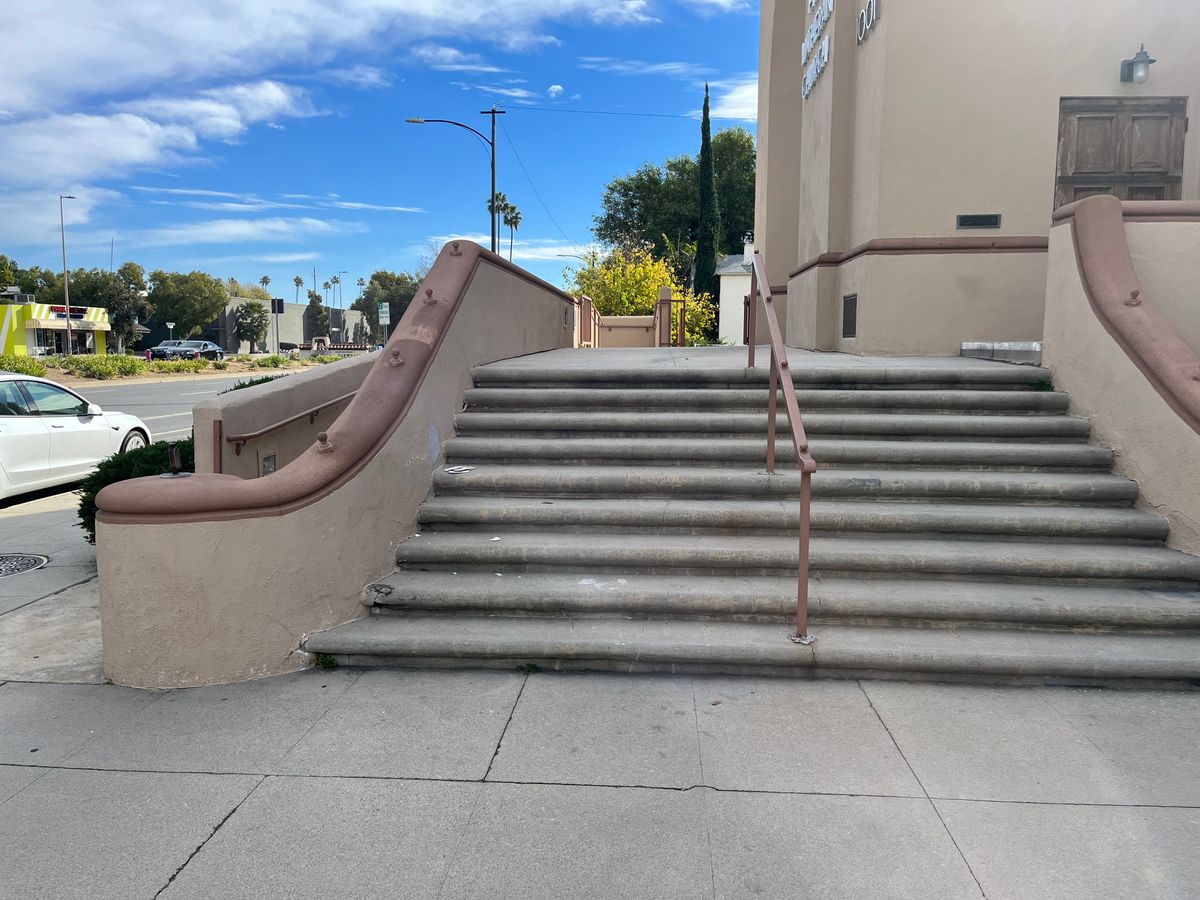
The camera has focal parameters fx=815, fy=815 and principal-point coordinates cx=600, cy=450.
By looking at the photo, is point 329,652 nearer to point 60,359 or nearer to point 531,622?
point 531,622

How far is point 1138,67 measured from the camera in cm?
850

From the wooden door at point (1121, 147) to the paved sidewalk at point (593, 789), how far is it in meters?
6.91

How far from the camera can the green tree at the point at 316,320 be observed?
104688 millimetres

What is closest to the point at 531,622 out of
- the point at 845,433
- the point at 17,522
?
the point at 845,433

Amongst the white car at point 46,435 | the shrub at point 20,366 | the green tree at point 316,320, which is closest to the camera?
the white car at point 46,435

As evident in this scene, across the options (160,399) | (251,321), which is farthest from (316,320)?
(160,399)

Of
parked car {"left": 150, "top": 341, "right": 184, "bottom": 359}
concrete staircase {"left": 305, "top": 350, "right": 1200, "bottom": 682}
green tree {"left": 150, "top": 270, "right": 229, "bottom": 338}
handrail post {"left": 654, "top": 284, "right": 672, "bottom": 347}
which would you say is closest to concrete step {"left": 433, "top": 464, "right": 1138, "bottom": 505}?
concrete staircase {"left": 305, "top": 350, "right": 1200, "bottom": 682}

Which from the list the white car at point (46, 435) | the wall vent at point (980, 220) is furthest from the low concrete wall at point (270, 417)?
the wall vent at point (980, 220)

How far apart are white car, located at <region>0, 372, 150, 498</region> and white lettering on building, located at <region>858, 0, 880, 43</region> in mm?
10175

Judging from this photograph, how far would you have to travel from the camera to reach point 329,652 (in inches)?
168

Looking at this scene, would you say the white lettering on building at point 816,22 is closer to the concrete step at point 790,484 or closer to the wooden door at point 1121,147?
the wooden door at point 1121,147

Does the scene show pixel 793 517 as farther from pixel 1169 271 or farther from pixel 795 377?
pixel 1169 271

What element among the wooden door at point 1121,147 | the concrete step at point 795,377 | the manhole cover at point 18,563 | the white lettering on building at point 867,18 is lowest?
the manhole cover at point 18,563

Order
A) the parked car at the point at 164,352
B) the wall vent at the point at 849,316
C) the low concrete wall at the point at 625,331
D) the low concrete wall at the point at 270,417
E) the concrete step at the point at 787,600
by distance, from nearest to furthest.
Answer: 1. the concrete step at the point at 787,600
2. the low concrete wall at the point at 270,417
3. the wall vent at the point at 849,316
4. the low concrete wall at the point at 625,331
5. the parked car at the point at 164,352
